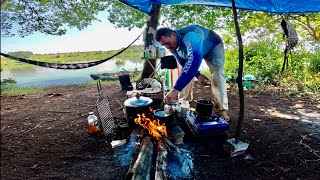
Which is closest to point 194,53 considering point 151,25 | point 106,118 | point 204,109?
point 204,109

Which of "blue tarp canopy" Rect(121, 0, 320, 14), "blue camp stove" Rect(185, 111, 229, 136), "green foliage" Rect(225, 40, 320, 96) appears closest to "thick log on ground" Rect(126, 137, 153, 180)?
"blue camp stove" Rect(185, 111, 229, 136)

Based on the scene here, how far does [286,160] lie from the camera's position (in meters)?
2.65

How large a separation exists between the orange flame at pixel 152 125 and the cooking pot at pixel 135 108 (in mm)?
70

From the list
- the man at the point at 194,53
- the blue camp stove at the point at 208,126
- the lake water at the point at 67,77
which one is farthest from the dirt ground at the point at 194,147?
the lake water at the point at 67,77

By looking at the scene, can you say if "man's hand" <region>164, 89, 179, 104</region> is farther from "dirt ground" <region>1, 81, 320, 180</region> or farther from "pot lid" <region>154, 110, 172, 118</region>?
"dirt ground" <region>1, 81, 320, 180</region>

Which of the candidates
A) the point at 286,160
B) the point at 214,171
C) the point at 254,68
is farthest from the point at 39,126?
the point at 254,68

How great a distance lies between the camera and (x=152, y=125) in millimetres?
2881

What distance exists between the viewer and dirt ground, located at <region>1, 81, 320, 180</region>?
2479 millimetres

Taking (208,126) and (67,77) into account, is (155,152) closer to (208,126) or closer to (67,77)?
(208,126)

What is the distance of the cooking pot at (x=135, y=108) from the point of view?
9.75ft

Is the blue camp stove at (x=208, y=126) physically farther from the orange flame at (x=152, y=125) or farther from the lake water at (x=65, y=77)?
the lake water at (x=65, y=77)

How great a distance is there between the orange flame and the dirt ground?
0.44 meters

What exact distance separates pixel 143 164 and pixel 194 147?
0.97m

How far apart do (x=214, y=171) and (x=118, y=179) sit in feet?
3.45
